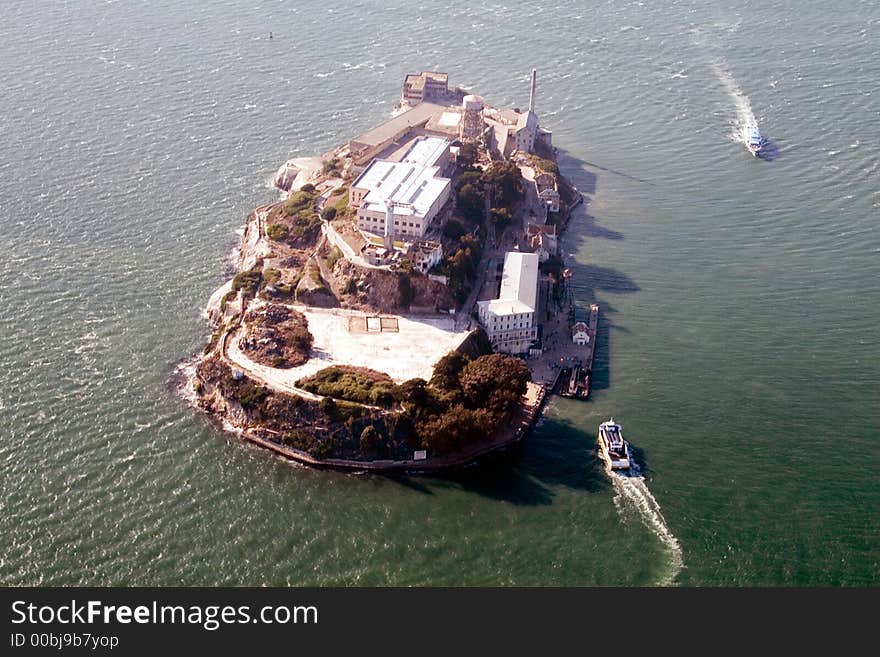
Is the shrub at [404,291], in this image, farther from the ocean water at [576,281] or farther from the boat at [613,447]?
the boat at [613,447]

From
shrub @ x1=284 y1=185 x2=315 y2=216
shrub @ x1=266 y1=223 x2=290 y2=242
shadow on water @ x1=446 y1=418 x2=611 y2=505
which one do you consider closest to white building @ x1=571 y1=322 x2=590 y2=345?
shadow on water @ x1=446 y1=418 x2=611 y2=505

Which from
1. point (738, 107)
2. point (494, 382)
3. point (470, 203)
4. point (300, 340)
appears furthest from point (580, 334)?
point (738, 107)

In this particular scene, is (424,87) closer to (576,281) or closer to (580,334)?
(576,281)

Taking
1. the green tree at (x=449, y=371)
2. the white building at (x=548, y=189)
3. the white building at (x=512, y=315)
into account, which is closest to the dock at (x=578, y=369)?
the white building at (x=512, y=315)

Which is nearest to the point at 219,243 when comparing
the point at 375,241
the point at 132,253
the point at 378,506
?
the point at 132,253

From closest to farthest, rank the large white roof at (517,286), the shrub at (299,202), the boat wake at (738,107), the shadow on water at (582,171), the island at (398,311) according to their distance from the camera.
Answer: the island at (398,311), the large white roof at (517,286), the shrub at (299,202), the shadow on water at (582,171), the boat wake at (738,107)

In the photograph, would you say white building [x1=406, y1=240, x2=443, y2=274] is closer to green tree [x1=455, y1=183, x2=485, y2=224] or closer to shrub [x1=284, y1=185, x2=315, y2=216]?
green tree [x1=455, y1=183, x2=485, y2=224]
